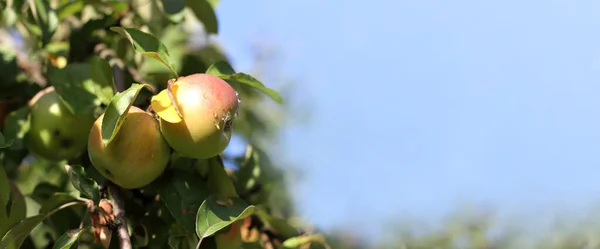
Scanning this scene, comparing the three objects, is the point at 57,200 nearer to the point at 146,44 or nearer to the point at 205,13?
the point at 146,44

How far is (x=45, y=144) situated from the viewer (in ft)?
3.62

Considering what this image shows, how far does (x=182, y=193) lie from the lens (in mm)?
962

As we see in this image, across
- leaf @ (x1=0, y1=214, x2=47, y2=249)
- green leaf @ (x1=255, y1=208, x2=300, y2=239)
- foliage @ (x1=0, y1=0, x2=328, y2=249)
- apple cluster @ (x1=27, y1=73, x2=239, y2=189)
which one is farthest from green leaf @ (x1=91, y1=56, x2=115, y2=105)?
green leaf @ (x1=255, y1=208, x2=300, y2=239)

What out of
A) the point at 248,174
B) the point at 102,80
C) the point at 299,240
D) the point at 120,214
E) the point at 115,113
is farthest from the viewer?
the point at 248,174

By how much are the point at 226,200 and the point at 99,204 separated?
0.20 meters

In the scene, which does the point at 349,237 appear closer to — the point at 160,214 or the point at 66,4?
the point at 160,214

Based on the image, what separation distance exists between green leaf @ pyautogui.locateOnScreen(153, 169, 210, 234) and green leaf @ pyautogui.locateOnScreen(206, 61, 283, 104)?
0.16 m

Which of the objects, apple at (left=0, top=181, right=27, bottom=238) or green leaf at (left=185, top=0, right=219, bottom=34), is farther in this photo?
green leaf at (left=185, top=0, right=219, bottom=34)

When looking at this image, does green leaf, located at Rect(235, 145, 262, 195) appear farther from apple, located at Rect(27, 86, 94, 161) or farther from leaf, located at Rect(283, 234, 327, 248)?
apple, located at Rect(27, 86, 94, 161)

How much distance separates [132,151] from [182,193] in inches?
4.1

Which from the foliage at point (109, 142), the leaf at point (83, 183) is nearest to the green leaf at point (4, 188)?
the foliage at point (109, 142)

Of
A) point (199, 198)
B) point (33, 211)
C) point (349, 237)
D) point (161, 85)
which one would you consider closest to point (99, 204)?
point (199, 198)

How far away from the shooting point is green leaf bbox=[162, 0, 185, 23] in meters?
1.19

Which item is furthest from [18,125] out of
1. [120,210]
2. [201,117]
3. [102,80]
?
[201,117]
